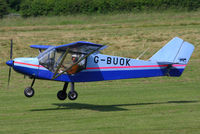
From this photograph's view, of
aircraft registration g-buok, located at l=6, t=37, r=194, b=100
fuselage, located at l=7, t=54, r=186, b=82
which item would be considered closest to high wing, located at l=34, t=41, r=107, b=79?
aircraft registration g-buok, located at l=6, t=37, r=194, b=100

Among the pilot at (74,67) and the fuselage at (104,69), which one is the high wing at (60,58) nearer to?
the pilot at (74,67)

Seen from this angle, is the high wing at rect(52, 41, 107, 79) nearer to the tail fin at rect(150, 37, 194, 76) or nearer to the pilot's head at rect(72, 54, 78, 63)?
the pilot's head at rect(72, 54, 78, 63)

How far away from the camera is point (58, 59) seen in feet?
54.4

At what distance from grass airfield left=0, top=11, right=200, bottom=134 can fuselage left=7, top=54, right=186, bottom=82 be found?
4.05ft

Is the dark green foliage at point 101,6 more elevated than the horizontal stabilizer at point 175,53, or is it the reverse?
the dark green foliage at point 101,6

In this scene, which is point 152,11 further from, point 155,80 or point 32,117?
point 32,117

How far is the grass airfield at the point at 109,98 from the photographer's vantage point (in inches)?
528

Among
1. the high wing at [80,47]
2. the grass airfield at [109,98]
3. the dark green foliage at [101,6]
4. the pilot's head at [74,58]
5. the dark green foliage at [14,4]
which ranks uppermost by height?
the dark green foliage at [14,4]

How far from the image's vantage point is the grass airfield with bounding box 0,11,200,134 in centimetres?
1341

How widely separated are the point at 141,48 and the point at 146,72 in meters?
19.8

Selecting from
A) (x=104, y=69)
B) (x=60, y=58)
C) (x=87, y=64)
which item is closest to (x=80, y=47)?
(x=60, y=58)

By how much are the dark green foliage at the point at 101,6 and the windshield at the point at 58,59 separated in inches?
1450

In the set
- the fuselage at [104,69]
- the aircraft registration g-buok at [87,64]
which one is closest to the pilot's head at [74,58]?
the aircraft registration g-buok at [87,64]

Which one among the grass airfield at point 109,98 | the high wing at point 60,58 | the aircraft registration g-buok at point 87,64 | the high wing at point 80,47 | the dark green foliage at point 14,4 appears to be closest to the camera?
the grass airfield at point 109,98
